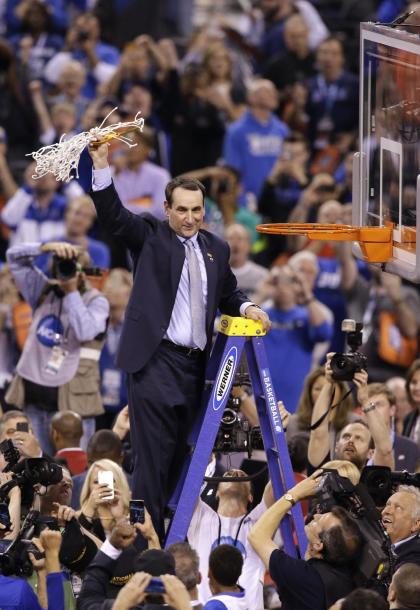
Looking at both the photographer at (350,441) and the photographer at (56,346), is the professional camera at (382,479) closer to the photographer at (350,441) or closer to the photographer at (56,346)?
the photographer at (350,441)

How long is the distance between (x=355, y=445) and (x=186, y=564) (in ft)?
7.04

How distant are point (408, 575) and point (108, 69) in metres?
10.4

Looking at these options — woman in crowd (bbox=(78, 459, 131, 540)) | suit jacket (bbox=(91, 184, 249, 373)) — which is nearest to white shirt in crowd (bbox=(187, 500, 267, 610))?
woman in crowd (bbox=(78, 459, 131, 540))

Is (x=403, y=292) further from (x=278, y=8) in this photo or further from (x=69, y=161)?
(x=69, y=161)

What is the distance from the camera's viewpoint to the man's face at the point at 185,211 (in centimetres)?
800

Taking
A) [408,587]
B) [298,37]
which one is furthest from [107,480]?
[298,37]

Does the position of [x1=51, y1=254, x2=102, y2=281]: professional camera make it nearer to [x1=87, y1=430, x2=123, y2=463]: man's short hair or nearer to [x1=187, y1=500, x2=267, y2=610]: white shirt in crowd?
[x1=87, y1=430, x2=123, y2=463]: man's short hair

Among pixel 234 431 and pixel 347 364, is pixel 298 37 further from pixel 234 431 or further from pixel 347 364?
pixel 234 431

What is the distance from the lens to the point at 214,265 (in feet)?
26.7

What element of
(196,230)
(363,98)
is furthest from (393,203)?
(196,230)

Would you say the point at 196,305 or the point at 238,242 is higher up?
the point at 196,305

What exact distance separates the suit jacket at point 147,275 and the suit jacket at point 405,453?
2268mm

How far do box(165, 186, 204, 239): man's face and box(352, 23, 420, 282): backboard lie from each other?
46.5 inches

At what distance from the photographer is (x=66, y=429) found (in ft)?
33.4
